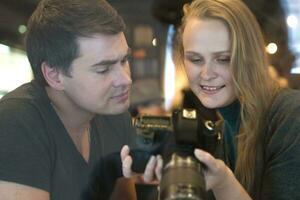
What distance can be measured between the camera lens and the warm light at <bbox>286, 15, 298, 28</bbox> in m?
1.63

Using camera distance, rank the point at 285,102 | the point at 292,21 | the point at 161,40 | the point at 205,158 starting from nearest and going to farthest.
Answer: the point at 205,158
the point at 285,102
the point at 161,40
the point at 292,21

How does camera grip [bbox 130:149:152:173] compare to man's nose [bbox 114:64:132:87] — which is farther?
man's nose [bbox 114:64:132:87]

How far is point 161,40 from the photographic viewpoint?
75.7 inches

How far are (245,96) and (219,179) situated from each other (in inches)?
11.4

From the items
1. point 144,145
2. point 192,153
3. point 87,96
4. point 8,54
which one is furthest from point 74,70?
point 8,54

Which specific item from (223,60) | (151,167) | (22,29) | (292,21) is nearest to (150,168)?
(151,167)

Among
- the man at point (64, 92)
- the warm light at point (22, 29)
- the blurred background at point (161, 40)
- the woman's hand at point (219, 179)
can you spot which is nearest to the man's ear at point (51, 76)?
the man at point (64, 92)

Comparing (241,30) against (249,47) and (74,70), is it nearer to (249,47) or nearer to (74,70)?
Answer: (249,47)

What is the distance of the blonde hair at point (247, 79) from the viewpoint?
90 cm

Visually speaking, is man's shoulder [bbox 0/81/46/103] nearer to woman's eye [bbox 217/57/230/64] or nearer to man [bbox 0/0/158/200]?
man [bbox 0/0/158/200]

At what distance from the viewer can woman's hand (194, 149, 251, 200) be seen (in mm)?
631

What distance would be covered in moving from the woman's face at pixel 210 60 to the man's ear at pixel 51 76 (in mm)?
300

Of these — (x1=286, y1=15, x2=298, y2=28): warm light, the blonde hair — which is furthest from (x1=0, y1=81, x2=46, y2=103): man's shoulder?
(x1=286, y1=15, x2=298, y2=28): warm light

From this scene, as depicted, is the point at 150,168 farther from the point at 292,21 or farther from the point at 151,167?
the point at 292,21
